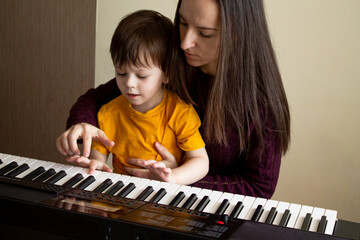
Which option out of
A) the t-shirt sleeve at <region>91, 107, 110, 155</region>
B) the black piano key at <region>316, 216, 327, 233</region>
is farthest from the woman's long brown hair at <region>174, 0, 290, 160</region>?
the black piano key at <region>316, 216, 327, 233</region>

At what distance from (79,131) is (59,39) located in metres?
1.57

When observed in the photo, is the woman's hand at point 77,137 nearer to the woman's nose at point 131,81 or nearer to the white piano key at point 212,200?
the woman's nose at point 131,81

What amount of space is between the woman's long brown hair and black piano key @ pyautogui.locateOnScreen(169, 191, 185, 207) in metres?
0.47

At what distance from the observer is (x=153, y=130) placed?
5.71 ft

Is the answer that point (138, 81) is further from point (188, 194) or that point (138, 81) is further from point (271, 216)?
point (271, 216)

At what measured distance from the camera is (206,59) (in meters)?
1.69

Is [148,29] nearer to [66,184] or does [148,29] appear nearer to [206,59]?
[206,59]

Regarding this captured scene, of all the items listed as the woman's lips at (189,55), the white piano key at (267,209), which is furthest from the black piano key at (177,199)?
the woman's lips at (189,55)

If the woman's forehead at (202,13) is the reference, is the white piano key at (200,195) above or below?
below

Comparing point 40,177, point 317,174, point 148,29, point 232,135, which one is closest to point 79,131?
point 40,177

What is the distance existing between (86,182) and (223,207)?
39cm

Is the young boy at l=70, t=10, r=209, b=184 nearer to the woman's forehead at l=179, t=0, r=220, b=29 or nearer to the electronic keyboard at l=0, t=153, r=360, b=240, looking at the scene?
the woman's forehead at l=179, t=0, r=220, b=29

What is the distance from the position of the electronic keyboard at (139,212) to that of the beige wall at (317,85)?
180 cm

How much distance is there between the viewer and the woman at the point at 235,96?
63.9 inches
